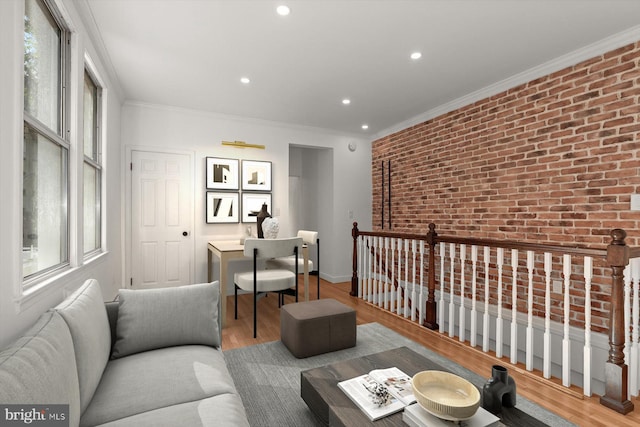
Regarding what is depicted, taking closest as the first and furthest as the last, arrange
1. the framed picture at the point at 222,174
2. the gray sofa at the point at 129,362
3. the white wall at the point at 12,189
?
the gray sofa at the point at 129,362
the white wall at the point at 12,189
the framed picture at the point at 222,174

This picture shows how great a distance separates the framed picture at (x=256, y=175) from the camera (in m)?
4.55

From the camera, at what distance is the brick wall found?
2.44 m

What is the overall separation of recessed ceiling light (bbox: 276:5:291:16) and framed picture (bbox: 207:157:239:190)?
8.44 ft

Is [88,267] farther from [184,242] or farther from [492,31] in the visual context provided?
[492,31]

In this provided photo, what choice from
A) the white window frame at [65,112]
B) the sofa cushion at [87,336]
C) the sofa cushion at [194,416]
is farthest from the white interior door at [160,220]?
the sofa cushion at [194,416]

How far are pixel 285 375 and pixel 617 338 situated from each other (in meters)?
2.17

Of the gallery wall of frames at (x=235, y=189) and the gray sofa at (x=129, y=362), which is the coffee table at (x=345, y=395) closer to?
the gray sofa at (x=129, y=362)

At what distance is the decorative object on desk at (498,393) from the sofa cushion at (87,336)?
5.17ft

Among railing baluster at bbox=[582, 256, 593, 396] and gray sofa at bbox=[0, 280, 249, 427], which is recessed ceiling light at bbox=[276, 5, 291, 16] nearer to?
gray sofa at bbox=[0, 280, 249, 427]

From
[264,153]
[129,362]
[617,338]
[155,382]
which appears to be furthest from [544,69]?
[129,362]

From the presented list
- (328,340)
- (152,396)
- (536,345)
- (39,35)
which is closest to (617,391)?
(536,345)

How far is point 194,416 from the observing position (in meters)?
1.10

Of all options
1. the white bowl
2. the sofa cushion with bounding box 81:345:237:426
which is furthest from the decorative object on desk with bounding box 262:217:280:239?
the white bowl

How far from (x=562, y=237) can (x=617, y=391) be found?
134cm
